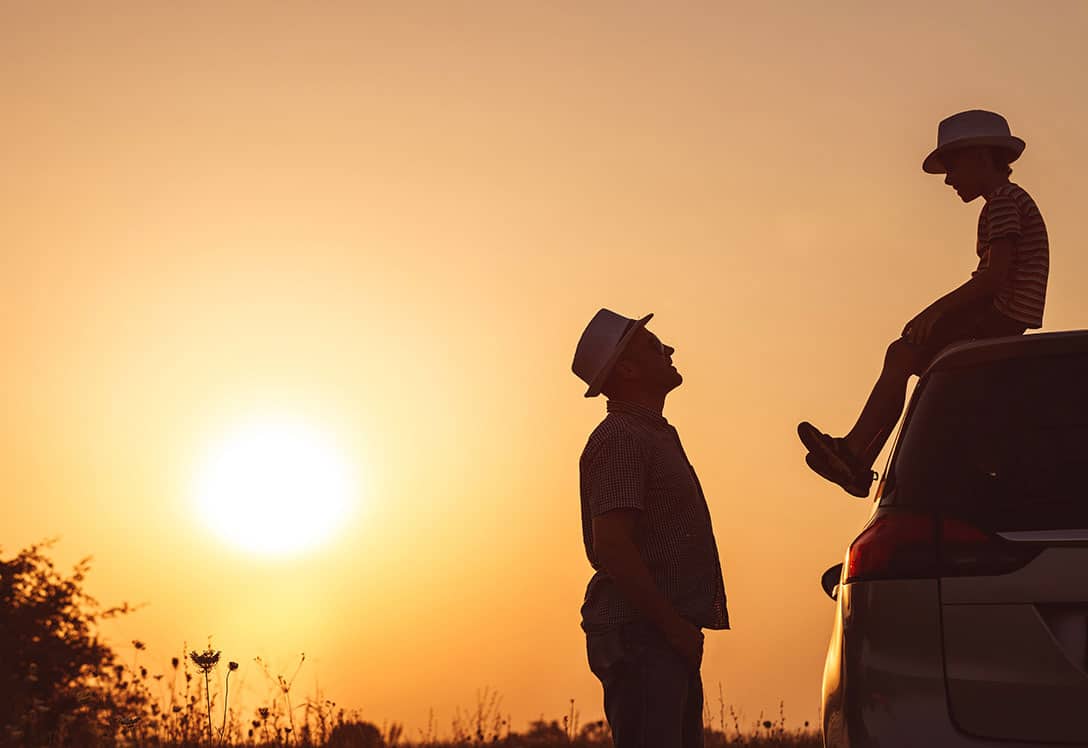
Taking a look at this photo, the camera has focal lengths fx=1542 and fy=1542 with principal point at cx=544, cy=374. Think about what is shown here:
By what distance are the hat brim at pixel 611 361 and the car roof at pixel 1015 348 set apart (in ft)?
5.20

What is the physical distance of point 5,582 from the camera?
21.3m

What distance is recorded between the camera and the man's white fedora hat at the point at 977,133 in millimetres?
7316

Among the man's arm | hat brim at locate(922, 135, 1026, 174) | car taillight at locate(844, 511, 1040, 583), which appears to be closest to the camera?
car taillight at locate(844, 511, 1040, 583)

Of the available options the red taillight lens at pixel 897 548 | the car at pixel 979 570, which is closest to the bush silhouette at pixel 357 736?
the car at pixel 979 570

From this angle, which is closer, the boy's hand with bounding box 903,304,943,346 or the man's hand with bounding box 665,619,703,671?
the man's hand with bounding box 665,619,703,671

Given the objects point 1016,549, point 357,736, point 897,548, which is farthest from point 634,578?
point 357,736

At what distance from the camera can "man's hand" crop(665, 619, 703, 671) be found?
5.57 meters

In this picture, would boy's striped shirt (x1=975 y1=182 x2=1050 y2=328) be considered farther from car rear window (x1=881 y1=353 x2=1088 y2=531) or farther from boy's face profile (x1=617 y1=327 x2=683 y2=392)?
car rear window (x1=881 y1=353 x2=1088 y2=531)

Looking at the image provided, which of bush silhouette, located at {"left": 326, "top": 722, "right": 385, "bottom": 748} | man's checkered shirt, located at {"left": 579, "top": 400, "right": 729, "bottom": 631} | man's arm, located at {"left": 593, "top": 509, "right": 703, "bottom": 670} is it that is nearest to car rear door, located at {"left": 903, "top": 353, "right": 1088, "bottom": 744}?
man's arm, located at {"left": 593, "top": 509, "right": 703, "bottom": 670}

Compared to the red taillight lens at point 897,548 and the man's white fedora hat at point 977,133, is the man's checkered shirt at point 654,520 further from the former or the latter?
the man's white fedora hat at point 977,133

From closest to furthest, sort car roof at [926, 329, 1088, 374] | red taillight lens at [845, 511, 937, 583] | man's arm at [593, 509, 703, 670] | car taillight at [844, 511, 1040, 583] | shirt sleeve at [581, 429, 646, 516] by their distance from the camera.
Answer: car taillight at [844, 511, 1040, 583] < red taillight lens at [845, 511, 937, 583] < car roof at [926, 329, 1088, 374] < man's arm at [593, 509, 703, 670] < shirt sleeve at [581, 429, 646, 516]

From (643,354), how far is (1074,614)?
2.45 meters

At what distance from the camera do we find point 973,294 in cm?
707

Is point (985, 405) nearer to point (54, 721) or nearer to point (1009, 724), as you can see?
point (1009, 724)
